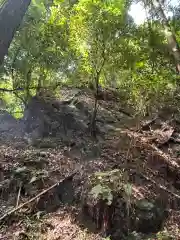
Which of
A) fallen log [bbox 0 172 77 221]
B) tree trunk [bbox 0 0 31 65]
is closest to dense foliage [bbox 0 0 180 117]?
tree trunk [bbox 0 0 31 65]

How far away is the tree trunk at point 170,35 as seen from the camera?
8258 mm

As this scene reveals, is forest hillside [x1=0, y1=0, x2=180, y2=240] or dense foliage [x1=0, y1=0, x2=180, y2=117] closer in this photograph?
forest hillside [x1=0, y1=0, x2=180, y2=240]

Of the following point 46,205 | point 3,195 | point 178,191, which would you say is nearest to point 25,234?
point 46,205

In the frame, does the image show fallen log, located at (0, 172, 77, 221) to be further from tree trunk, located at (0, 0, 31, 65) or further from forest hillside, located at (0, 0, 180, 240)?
tree trunk, located at (0, 0, 31, 65)

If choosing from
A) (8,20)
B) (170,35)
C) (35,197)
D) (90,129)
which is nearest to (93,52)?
(90,129)

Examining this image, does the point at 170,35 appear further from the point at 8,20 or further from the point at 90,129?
the point at 8,20

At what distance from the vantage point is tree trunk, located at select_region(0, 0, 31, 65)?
5848 mm

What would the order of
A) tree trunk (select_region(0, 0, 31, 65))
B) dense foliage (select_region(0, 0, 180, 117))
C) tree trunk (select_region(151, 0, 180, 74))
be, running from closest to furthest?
tree trunk (select_region(0, 0, 31, 65))
dense foliage (select_region(0, 0, 180, 117))
tree trunk (select_region(151, 0, 180, 74))

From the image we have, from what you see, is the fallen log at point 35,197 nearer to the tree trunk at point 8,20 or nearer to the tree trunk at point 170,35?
the tree trunk at point 8,20

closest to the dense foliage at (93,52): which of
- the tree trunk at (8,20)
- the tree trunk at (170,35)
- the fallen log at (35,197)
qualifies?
the tree trunk at (170,35)

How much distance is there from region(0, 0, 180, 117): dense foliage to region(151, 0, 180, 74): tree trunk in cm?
31

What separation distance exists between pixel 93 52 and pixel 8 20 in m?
2.35

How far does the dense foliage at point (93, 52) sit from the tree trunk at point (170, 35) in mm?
306

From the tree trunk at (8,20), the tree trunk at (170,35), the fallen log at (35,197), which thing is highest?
the tree trunk at (170,35)
